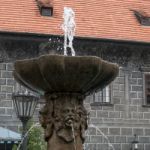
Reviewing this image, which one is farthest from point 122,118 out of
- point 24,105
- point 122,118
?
point 24,105

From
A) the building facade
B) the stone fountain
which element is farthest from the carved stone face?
the building facade

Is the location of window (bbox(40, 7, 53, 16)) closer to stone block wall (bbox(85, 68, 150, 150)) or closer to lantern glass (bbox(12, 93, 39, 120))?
stone block wall (bbox(85, 68, 150, 150))

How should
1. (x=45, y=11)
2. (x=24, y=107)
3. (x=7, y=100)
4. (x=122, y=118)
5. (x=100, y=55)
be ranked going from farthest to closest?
(x=45, y=11)
(x=122, y=118)
(x=100, y=55)
(x=7, y=100)
(x=24, y=107)

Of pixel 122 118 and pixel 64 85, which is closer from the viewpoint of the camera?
pixel 64 85

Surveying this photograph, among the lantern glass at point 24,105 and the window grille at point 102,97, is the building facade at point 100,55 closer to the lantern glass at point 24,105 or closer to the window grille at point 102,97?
the window grille at point 102,97

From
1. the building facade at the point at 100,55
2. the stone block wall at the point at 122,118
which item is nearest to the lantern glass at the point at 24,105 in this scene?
the building facade at the point at 100,55

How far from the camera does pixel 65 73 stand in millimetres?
7930

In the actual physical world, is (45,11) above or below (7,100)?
above

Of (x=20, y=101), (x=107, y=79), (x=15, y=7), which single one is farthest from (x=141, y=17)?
(x=107, y=79)

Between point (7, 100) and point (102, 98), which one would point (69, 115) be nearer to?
point (7, 100)

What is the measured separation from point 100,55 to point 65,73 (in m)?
11.5

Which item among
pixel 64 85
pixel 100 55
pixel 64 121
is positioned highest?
pixel 100 55

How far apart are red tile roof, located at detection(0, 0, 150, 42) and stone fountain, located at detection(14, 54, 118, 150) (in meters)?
10.1

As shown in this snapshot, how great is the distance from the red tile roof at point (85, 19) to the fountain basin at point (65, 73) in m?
10.0
